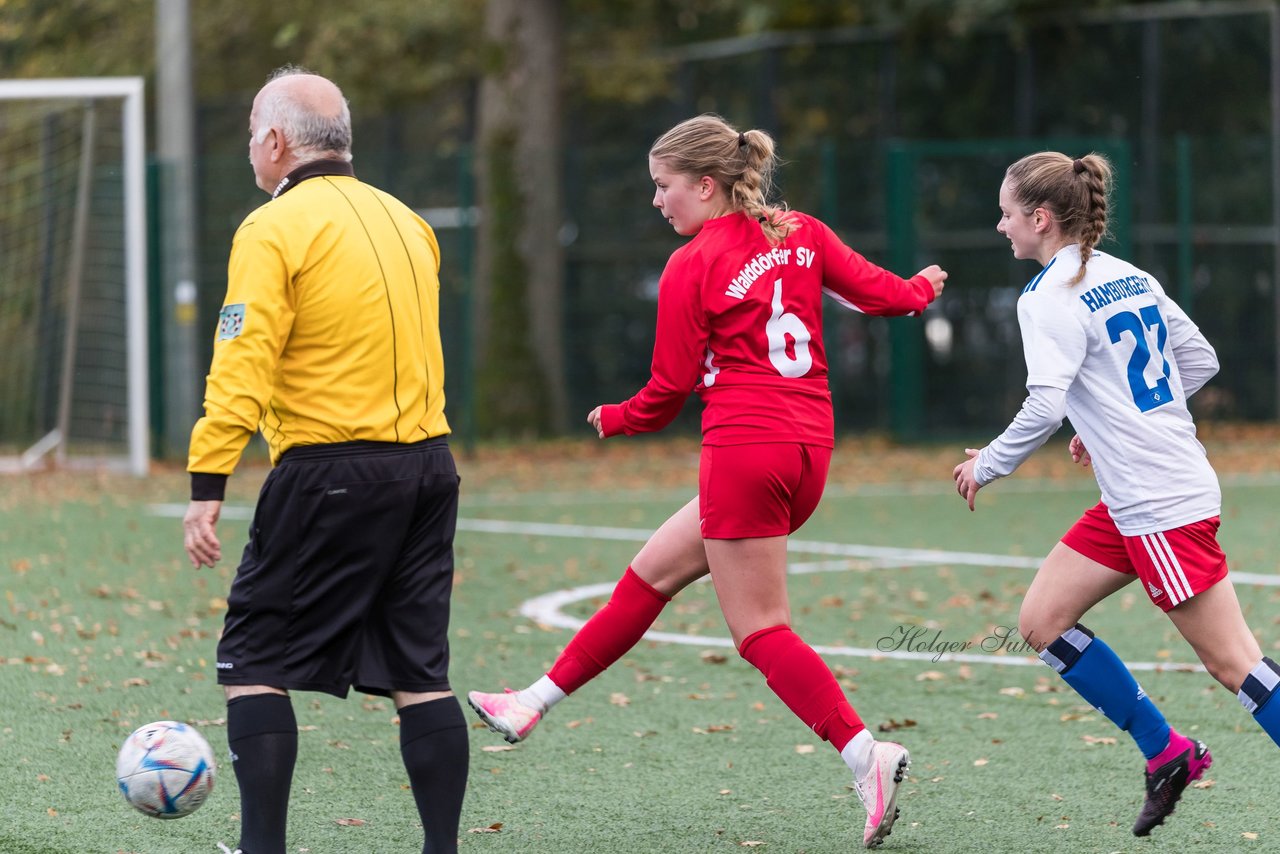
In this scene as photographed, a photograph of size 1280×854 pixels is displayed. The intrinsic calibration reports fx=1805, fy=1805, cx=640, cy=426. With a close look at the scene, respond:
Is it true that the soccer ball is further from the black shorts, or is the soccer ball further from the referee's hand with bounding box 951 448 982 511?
the referee's hand with bounding box 951 448 982 511

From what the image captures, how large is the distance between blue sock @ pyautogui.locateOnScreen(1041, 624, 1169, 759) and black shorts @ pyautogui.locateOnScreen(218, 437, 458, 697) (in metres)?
1.80

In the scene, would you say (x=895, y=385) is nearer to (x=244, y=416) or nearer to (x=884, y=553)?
(x=884, y=553)

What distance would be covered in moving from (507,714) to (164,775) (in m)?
1.12

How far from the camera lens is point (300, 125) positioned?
422 cm

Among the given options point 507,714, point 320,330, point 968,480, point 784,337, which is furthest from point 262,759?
point 968,480

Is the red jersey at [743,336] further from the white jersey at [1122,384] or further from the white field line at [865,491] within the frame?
the white field line at [865,491]

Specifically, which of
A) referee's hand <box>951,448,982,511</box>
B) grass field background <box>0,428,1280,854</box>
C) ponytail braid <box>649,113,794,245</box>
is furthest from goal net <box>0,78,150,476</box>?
referee's hand <box>951,448,982,511</box>

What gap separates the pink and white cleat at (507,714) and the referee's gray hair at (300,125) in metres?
1.69

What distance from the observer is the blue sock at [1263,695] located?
456 centimetres

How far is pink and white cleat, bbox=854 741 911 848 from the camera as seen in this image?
4.61 meters

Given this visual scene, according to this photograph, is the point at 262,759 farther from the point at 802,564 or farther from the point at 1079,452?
the point at 802,564

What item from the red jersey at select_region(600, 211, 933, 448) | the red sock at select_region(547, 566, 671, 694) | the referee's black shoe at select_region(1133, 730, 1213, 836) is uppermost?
the red jersey at select_region(600, 211, 933, 448)

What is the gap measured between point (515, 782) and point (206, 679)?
76.9 inches

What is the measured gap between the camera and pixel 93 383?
1533 cm
